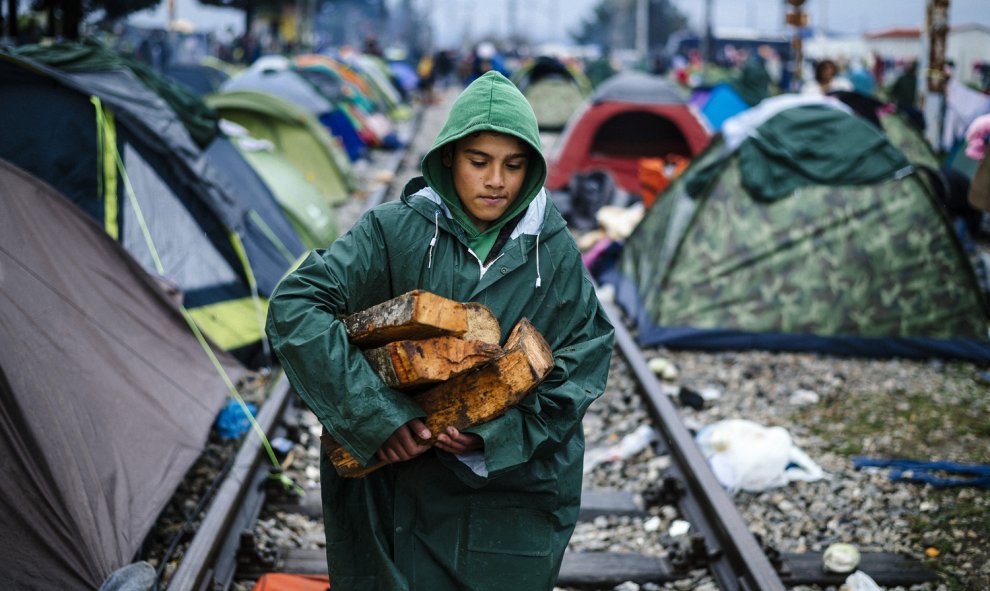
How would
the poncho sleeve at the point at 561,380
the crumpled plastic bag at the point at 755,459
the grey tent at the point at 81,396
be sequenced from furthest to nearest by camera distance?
the crumpled plastic bag at the point at 755,459 → the grey tent at the point at 81,396 → the poncho sleeve at the point at 561,380

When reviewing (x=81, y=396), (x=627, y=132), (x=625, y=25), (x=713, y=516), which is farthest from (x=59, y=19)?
(x=625, y=25)

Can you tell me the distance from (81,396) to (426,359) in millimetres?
2232

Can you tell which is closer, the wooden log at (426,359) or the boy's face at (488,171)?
the wooden log at (426,359)

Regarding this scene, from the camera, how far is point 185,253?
6.21 metres

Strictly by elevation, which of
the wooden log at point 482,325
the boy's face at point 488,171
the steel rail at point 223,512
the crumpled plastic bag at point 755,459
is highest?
the boy's face at point 488,171

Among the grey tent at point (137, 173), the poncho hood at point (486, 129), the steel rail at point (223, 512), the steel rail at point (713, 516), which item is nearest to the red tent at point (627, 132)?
the grey tent at point (137, 173)

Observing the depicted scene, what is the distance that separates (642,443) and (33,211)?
337 cm

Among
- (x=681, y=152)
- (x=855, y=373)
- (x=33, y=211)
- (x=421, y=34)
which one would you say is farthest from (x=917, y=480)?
(x=421, y=34)

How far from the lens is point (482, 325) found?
2338 millimetres

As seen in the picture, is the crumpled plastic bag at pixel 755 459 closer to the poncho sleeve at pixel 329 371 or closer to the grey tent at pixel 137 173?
the poncho sleeve at pixel 329 371

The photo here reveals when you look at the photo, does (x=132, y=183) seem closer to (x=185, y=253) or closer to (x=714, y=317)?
(x=185, y=253)

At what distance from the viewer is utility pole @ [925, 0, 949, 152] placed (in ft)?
35.1

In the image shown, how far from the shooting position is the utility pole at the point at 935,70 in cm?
1070

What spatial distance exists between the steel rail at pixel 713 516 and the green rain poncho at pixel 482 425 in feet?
4.81
